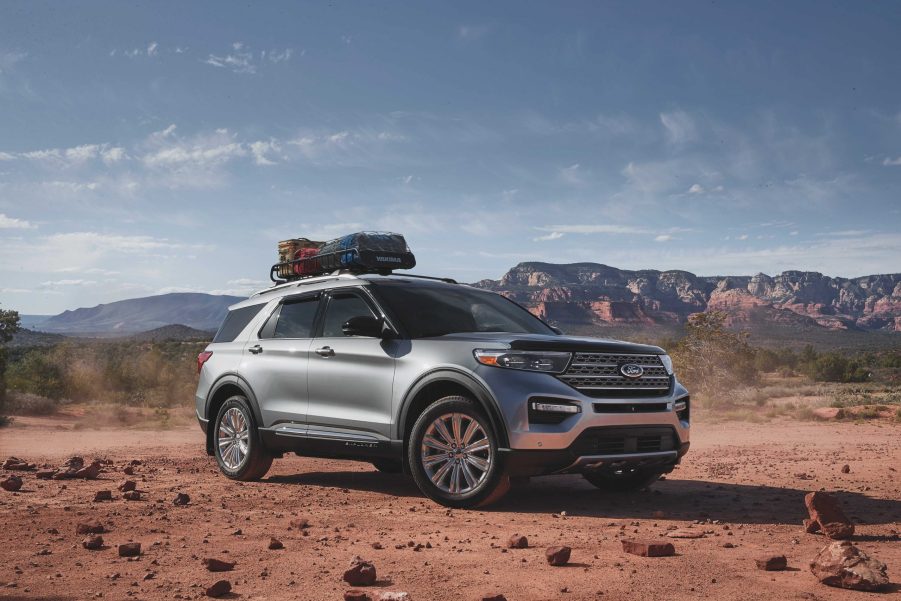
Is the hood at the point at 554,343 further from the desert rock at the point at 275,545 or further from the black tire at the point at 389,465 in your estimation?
the desert rock at the point at 275,545

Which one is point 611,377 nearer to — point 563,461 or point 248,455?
point 563,461

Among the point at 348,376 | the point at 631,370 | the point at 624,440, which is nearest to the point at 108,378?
the point at 348,376

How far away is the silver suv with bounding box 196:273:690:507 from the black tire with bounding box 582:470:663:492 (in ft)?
0.06

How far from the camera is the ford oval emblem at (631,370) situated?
675cm

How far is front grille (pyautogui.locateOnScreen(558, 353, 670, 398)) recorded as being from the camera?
651cm

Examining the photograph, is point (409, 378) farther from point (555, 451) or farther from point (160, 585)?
point (160, 585)

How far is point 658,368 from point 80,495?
5.47 metres

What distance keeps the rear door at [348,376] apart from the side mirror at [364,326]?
0.61 feet

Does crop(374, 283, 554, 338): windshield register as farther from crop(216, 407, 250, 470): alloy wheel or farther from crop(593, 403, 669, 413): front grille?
crop(216, 407, 250, 470): alloy wheel

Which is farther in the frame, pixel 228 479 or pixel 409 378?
pixel 228 479

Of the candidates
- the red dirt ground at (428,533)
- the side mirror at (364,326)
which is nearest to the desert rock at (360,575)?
the red dirt ground at (428,533)

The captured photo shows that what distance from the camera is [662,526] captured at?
6.11m

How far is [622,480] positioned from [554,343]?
7.01 ft

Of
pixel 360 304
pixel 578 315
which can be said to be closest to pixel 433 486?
pixel 360 304
